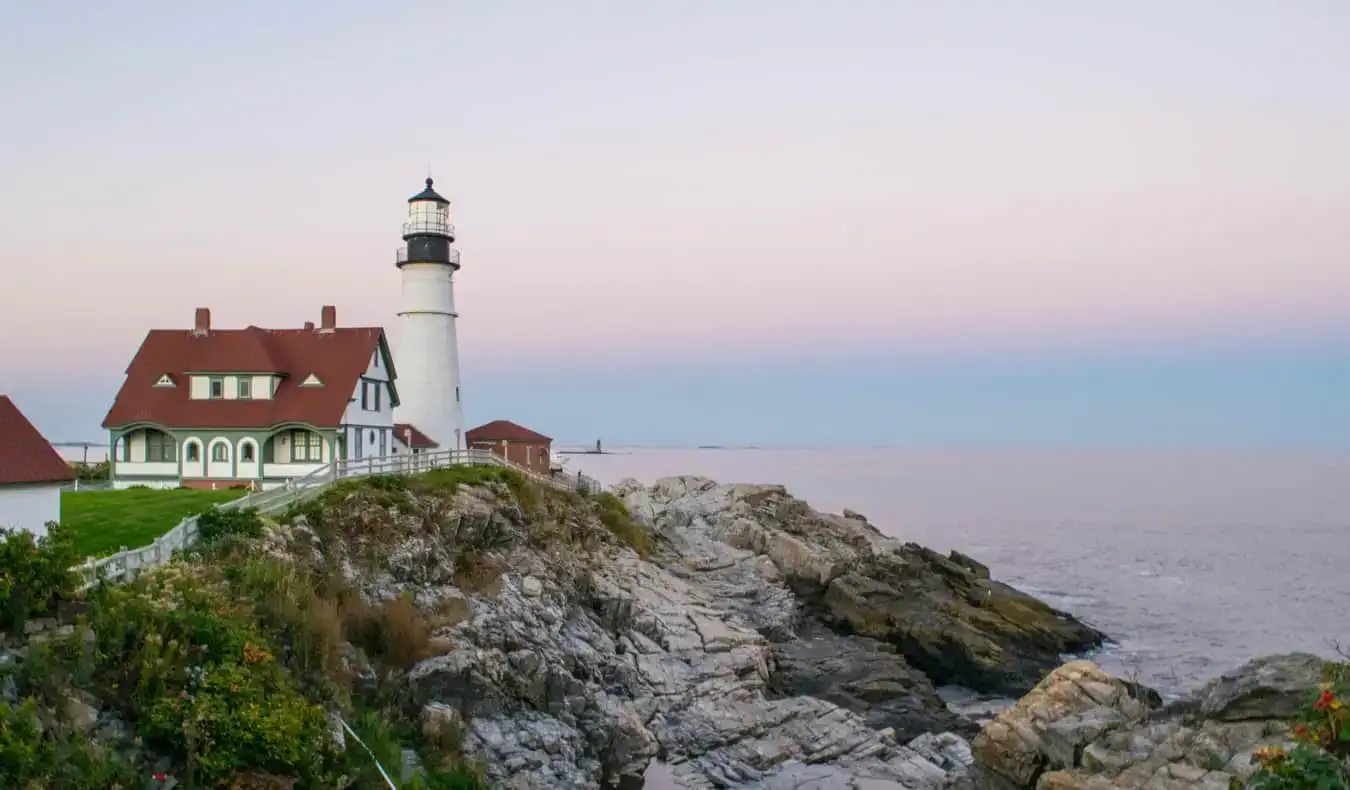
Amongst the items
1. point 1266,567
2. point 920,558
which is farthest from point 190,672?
point 1266,567

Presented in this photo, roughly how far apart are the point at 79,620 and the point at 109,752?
272 centimetres

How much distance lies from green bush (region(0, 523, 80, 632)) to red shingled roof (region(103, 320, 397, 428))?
62.1 ft

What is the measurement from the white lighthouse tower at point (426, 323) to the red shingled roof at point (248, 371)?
5270mm

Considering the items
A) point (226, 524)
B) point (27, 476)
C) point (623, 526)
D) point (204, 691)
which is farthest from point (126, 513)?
point (623, 526)

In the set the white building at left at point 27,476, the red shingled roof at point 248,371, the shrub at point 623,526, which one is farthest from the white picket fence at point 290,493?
the red shingled roof at point 248,371

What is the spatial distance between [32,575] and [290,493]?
33.6ft

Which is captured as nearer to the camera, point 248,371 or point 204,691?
point 204,691

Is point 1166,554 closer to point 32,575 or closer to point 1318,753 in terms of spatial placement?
point 1318,753

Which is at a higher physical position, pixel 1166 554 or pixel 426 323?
pixel 426 323

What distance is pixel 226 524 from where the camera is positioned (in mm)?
19688

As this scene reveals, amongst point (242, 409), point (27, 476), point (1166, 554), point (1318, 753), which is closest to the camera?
point (1318, 753)

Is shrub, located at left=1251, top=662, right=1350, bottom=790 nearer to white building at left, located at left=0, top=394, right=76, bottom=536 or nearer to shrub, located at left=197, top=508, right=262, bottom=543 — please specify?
shrub, located at left=197, top=508, right=262, bottom=543

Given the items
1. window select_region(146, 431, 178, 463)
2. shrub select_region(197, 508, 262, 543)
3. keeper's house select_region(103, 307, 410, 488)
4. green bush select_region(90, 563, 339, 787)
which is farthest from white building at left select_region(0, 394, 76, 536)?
window select_region(146, 431, 178, 463)

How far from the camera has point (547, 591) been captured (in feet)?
86.0
